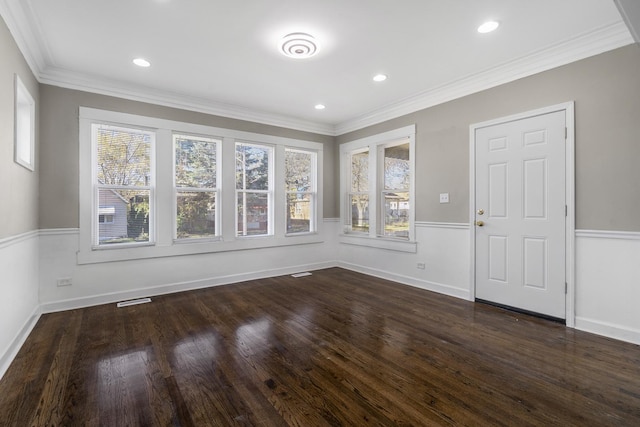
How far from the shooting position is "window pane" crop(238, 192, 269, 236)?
16.0ft

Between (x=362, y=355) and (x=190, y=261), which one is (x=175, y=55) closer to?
(x=190, y=261)

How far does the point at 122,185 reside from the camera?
3873 mm

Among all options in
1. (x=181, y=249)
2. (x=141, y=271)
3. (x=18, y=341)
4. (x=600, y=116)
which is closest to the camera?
(x=18, y=341)

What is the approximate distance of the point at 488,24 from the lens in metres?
2.59

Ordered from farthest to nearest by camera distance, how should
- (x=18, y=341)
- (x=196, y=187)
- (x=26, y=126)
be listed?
(x=196, y=187) → (x=26, y=126) → (x=18, y=341)

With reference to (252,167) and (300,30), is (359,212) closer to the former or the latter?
(252,167)

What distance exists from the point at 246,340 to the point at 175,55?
2.95 metres

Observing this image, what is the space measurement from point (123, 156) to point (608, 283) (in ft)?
18.3

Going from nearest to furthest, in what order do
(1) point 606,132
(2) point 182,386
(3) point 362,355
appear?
(2) point 182,386, (3) point 362,355, (1) point 606,132

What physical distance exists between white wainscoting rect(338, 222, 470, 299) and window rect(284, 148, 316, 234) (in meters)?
1.45

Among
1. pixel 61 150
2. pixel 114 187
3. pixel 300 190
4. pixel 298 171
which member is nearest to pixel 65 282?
pixel 114 187

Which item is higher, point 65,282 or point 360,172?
point 360,172

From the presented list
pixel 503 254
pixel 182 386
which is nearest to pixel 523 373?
pixel 503 254

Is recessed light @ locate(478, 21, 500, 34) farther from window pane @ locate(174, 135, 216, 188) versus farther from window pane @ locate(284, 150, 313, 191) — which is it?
window pane @ locate(174, 135, 216, 188)
